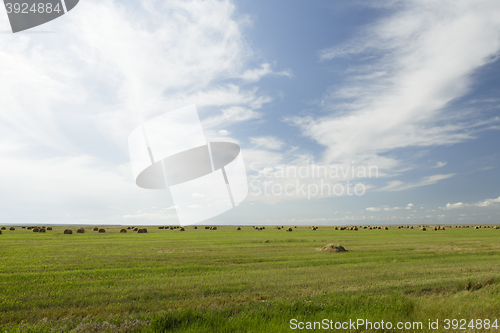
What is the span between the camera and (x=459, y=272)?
14.5 meters

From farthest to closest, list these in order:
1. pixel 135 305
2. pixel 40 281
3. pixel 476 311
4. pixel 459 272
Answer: pixel 459 272 → pixel 40 281 → pixel 135 305 → pixel 476 311

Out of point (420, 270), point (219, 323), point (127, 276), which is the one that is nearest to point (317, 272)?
point (420, 270)

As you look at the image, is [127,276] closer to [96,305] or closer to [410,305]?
[96,305]

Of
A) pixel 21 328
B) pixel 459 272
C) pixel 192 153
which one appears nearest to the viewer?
pixel 21 328

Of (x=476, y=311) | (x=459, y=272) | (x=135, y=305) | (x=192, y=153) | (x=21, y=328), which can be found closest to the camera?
(x=21, y=328)

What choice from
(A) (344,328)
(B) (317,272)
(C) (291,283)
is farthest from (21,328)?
(B) (317,272)

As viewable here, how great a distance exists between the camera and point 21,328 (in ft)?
22.0

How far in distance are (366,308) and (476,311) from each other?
3254 mm

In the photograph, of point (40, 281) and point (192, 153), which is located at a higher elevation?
point (192, 153)

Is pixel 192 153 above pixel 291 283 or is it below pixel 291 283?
above

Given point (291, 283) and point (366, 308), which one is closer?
point (366, 308)

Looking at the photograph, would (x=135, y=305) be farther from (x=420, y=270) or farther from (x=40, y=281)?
(x=420, y=270)

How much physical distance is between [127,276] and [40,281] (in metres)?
3.50

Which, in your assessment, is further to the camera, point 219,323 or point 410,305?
point 410,305
